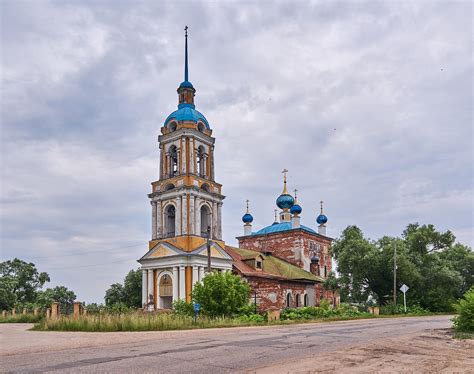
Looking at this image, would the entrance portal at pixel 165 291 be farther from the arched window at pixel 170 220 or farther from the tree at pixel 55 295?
the tree at pixel 55 295

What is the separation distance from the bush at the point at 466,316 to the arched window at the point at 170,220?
26.0 metres

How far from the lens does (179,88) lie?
44.5m

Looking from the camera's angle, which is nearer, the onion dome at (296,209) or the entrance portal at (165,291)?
the entrance portal at (165,291)

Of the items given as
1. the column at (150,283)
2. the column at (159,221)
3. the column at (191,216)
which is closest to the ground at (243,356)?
the column at (191,216)

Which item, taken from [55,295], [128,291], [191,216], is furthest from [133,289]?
[191,216]

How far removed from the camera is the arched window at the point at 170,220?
41469 millimetres

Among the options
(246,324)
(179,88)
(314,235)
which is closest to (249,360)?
(246,324)

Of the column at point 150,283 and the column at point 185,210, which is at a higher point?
the column at point 185,210

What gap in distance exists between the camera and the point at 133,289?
4897 centimetres

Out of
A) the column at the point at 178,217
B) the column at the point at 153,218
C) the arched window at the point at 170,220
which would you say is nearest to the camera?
the column at the point at 178,217

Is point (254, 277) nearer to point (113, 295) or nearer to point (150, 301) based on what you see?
point (150, 301)

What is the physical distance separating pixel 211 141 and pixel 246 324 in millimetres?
21159

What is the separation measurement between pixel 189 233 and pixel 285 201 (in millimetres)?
19887

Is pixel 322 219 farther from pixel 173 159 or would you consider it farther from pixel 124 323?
pixel 124 323
